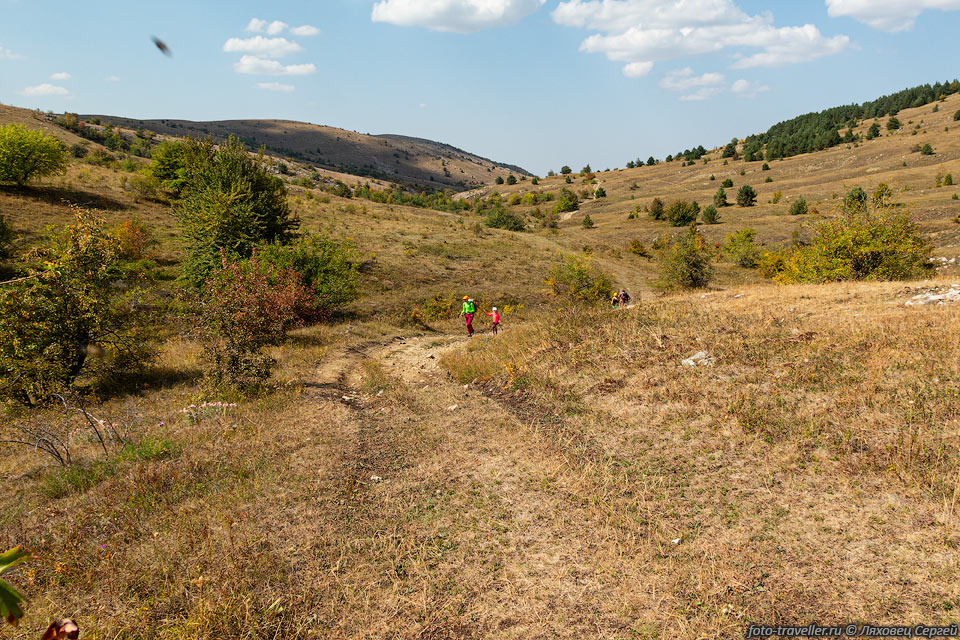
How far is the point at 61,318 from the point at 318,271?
11.3m

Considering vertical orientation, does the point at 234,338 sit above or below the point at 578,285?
above

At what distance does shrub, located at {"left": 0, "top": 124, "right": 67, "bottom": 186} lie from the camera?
28797 millimetres

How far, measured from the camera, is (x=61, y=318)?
33.1ft

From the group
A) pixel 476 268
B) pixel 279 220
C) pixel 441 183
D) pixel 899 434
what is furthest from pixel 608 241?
pixel 441 183

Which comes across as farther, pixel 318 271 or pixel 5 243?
pixel 318 271

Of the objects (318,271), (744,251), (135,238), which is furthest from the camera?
(744,251)

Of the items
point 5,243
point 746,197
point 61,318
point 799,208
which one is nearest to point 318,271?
point 61,318

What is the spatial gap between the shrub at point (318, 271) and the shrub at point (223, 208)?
3.38 ft

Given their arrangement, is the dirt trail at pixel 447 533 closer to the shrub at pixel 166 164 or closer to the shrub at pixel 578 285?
the shrub at pixel 578 285

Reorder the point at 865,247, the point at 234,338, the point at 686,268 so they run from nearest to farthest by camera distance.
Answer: the point at 234,338
the point at 865,247
the point at 686,268

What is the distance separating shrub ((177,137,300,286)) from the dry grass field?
28.0 ft

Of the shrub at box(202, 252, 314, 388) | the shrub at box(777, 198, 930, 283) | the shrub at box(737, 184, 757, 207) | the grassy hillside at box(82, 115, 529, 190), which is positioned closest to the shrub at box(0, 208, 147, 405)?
the shrub at box(202, 252, 314, 388)

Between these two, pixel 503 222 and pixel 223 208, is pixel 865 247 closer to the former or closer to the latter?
pixel 223 208

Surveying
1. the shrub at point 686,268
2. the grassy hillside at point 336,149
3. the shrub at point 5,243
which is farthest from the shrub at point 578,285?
the grassy hillside at point 336,149
